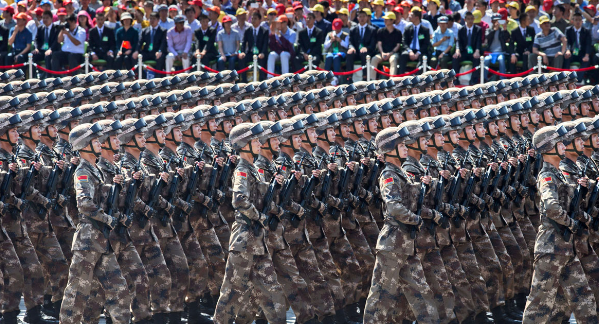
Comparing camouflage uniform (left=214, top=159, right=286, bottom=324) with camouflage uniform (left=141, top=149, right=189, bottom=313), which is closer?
camouflage uniform (left=214, top=159, right=286, bottom=324)

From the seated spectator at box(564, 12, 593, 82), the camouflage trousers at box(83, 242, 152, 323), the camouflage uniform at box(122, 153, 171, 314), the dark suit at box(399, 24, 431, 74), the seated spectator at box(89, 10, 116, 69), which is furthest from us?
the seated spectator at box(89, 10, 116, 69)

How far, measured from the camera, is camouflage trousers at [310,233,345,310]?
9.67 metres

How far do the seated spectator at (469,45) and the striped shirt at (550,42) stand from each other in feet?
3.11

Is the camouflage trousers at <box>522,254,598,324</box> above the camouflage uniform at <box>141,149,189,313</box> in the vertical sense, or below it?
above

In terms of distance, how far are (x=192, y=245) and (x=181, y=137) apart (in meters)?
1.16

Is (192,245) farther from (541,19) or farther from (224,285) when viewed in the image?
(541,19)

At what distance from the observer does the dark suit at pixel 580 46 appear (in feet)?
55.1

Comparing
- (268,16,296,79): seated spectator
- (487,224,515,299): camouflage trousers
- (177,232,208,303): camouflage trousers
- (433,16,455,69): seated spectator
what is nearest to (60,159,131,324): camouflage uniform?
(177,232,208,303): camouflage trousers

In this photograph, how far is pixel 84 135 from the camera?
9039 mm

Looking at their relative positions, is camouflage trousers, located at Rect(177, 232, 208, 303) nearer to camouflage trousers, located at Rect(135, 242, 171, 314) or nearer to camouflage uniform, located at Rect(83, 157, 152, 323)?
camouflage trousers, located at Rect(135, 242, 171, 314)

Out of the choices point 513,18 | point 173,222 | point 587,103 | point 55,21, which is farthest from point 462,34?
point 173,222

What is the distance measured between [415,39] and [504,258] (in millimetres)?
8263

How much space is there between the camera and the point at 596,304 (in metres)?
8.79

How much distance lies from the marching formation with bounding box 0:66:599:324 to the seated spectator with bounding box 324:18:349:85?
6228mm
